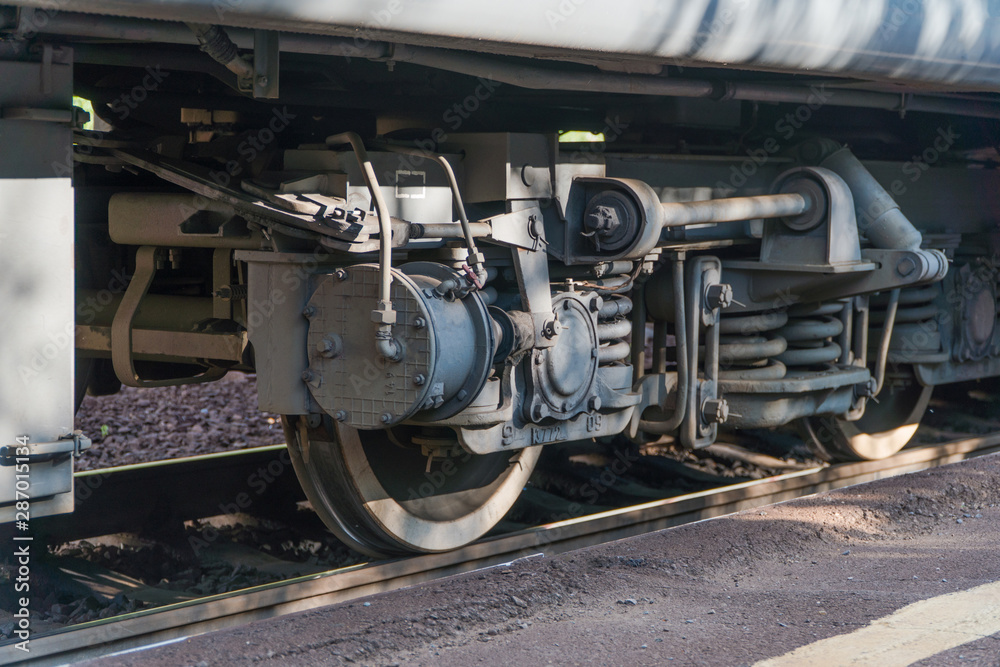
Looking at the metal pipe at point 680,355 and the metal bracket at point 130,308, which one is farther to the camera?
the metal pipe at point 680,355

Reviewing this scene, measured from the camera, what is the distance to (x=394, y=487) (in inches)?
164

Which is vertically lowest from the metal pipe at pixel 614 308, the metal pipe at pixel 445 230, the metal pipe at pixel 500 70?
the metal pipe at pixel 614 308

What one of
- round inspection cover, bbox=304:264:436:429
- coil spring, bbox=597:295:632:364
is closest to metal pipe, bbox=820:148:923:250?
coil spring, bbox=597:295:632:364

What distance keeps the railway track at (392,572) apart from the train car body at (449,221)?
0.46 ft

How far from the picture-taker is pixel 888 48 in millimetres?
3746

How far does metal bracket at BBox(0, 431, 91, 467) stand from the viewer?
99.4 inches

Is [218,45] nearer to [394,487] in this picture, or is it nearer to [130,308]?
[130,308]

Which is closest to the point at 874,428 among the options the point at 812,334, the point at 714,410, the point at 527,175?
the point at 812,334

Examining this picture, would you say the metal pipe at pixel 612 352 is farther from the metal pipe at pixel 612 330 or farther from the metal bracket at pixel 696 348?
the metal bracket at pixel 696 348

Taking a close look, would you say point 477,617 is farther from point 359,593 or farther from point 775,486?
point 775,486

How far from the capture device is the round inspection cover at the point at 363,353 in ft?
10.6

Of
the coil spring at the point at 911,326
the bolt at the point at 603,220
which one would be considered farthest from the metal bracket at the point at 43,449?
the coil spring at the point at 911,326

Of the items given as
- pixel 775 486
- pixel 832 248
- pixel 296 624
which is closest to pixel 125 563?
pixel 296 624

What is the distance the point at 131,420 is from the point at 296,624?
500 cm
